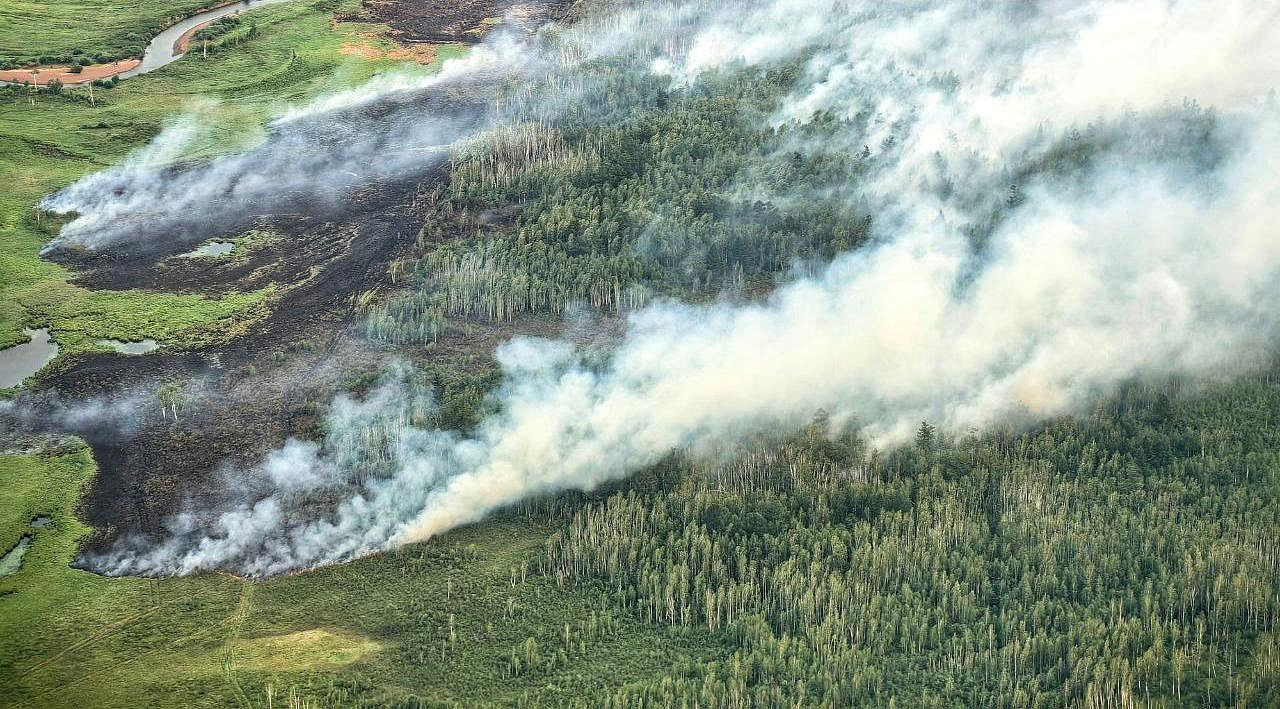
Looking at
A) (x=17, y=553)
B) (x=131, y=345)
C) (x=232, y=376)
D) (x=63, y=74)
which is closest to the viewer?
(x=17, y=553)

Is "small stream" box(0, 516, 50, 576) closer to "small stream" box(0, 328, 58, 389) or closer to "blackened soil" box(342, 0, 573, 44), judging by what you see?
"small stream" box(0, 328, 58, 389)

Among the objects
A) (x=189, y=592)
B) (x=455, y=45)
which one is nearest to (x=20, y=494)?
(x=189, y=592)

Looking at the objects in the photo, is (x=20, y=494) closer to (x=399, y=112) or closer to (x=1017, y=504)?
(x=1017, y=504)

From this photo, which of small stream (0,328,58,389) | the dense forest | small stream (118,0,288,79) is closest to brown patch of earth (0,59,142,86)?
small stream (118,0,288,79)

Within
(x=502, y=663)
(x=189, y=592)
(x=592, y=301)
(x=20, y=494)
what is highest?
(x=592, y=301)

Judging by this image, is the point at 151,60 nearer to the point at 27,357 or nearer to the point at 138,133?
the point at 138,133

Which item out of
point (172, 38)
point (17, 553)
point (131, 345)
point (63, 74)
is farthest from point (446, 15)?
point (17, 553)
